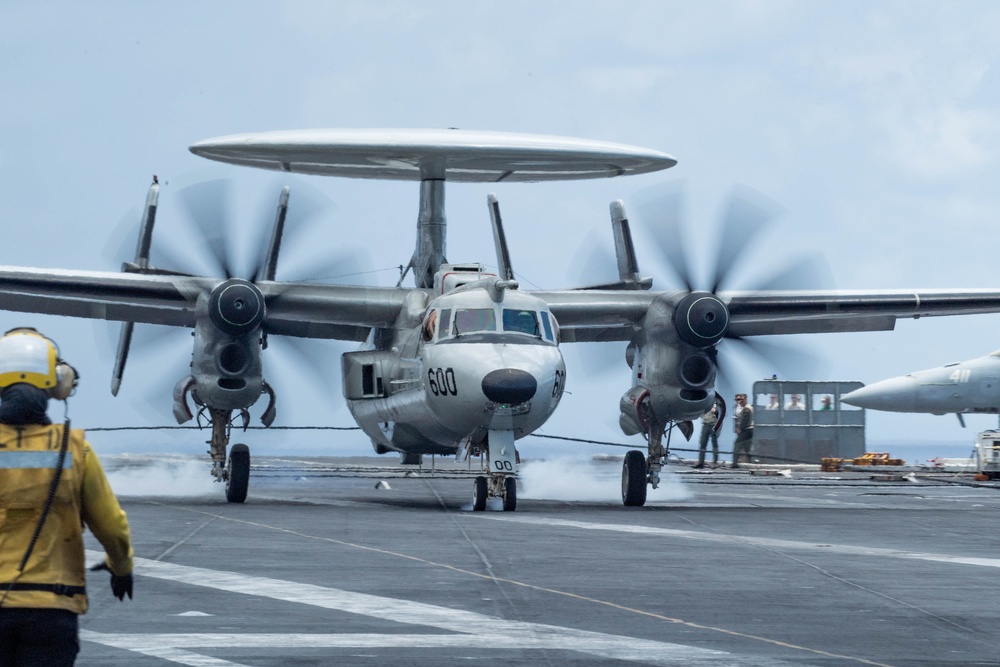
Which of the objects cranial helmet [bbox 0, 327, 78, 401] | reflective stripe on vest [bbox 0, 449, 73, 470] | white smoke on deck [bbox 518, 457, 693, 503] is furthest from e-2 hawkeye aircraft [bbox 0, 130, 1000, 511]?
reflective stripe on vest [bbox 0, 449, 73, 470]

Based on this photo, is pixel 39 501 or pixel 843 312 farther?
pixel 843 312

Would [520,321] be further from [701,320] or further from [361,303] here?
[361,303]

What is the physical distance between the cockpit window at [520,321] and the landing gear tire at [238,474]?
4.91m

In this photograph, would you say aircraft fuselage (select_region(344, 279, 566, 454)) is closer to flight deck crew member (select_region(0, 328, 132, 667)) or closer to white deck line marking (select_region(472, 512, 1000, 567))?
white deck line marking (select_region(472, 512, 1000, 567))

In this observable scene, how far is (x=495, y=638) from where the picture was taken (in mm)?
8719

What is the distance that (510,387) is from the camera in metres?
18.8

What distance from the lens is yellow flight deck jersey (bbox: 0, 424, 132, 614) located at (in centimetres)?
505

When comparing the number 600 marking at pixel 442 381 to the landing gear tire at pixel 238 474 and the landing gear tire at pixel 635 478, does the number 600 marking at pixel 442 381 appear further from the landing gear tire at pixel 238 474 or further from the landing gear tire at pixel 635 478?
the landing gear tire at pixel 635 478

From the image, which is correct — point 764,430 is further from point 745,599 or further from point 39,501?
point 39,501

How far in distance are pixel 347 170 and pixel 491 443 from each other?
8355mm

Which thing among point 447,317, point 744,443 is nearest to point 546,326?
point 447,317

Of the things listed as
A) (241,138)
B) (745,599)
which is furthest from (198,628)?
(241,138)

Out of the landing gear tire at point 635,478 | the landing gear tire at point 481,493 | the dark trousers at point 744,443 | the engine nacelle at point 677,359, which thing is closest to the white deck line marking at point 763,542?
the landing gear tire at point 481,493

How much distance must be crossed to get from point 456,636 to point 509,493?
11.0 metres
